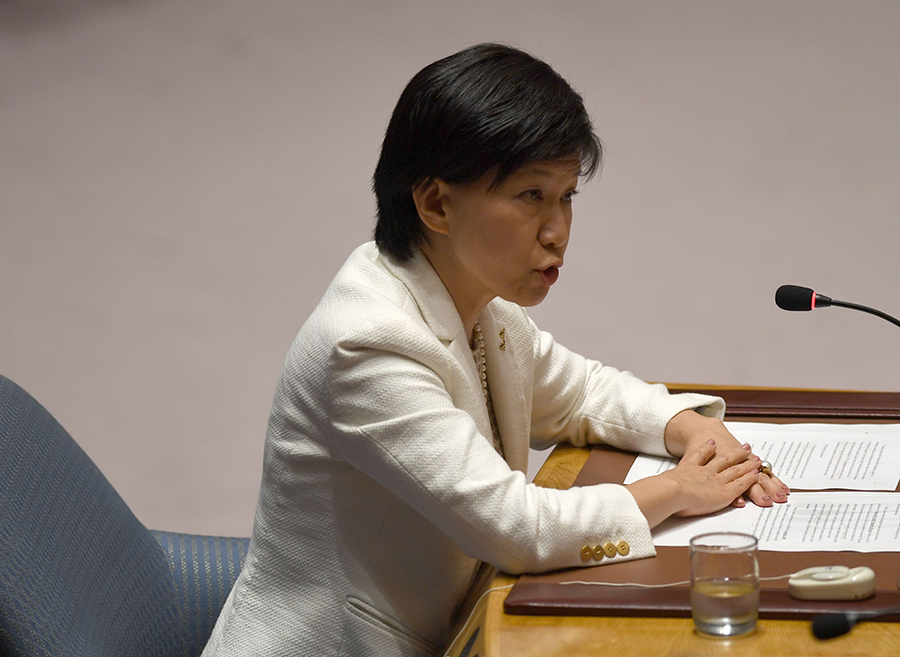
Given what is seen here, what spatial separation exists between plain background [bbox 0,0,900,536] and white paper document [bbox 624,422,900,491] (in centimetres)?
137

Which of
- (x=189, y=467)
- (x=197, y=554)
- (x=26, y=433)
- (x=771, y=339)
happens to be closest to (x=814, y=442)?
(x=197, y=554)

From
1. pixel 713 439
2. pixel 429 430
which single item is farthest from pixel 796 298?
pixel 429 430

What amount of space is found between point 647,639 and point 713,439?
0.51 metres

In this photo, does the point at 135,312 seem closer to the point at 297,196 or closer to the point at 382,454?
the point at 297,196

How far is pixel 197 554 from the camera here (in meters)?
1.52

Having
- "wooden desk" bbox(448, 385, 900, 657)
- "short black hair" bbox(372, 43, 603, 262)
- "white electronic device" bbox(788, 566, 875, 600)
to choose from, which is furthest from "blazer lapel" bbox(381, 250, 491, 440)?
"white electronic device" bbox(788, 566, 875, 600)

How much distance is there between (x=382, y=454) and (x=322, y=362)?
0.13 metres

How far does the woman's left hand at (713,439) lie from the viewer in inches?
47.8

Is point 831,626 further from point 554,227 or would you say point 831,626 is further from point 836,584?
point 554,227

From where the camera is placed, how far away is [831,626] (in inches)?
32.9

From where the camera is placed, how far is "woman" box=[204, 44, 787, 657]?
105 cm

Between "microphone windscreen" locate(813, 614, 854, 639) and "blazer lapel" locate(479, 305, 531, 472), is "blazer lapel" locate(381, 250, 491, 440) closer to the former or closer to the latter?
"blazer lapel" locate(479, 305, 531, 472)

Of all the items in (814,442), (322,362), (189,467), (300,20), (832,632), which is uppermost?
(300,20)

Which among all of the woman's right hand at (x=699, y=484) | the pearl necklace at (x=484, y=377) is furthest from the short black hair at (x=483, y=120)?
the woman's right hand at (x=699, y=484)
